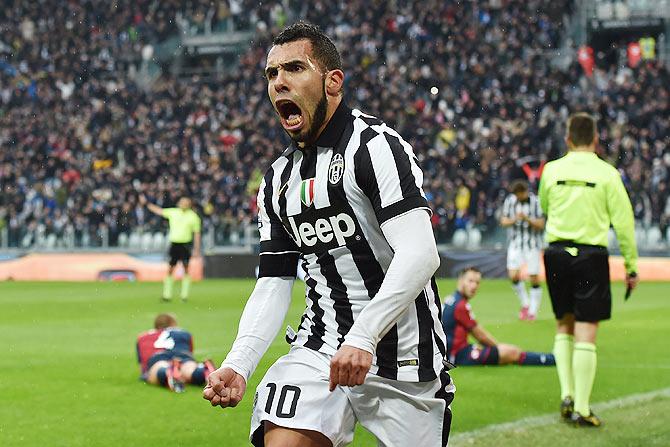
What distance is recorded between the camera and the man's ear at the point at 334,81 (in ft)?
11.7

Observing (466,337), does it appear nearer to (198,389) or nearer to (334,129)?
A: (198,389)

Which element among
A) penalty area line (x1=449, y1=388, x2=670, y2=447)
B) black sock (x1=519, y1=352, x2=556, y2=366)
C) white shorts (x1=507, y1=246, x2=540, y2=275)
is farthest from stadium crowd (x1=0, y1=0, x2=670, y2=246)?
penalty area line (x1=449, y1=388, x2=670, y2=447)

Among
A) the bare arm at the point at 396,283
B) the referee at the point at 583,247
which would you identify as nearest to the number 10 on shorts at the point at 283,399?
the bare arm at the point at 396,283

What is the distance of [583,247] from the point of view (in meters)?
7.35

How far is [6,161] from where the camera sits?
34.3m

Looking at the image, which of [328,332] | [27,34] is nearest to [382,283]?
[328,332]

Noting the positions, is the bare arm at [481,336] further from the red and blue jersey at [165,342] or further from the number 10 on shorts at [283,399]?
the number 10 on shorts at [283,399]

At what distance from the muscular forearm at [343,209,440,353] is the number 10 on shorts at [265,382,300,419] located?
0.41 meters

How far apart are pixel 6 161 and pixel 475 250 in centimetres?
1639

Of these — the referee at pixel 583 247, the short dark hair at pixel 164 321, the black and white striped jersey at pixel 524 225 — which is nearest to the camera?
the referee at pixel 583 247

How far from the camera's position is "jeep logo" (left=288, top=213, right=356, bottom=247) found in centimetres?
358

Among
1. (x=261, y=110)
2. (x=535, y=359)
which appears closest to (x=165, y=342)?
(x=535, y=359)

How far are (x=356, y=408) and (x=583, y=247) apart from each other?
4090 millimetres

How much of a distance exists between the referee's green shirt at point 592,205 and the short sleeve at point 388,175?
4.07m
